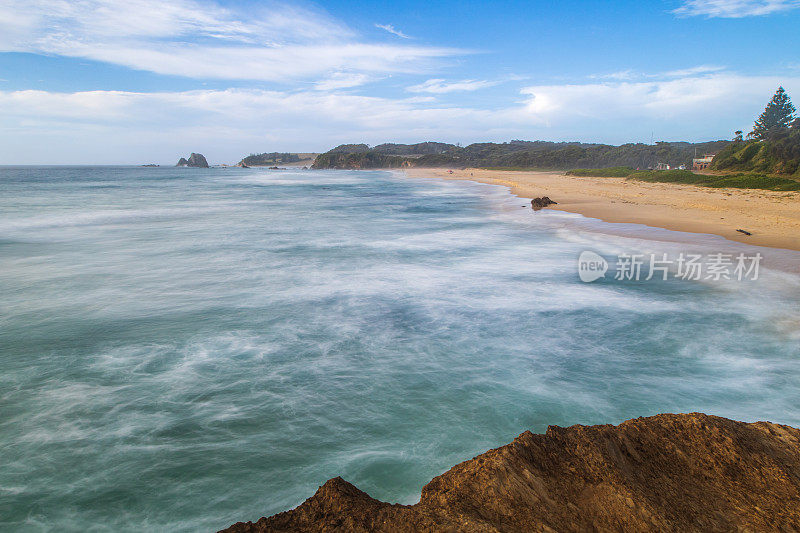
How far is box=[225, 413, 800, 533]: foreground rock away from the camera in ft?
7.30

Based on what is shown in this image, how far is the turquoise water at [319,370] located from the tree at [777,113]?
205 feet

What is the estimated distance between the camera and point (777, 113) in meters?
57.7

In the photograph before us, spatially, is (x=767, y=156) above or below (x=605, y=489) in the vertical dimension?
above

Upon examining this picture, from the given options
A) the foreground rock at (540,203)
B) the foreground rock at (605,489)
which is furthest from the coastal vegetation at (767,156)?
the foreground rock at (605,489)

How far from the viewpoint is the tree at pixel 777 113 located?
57100 millimetres

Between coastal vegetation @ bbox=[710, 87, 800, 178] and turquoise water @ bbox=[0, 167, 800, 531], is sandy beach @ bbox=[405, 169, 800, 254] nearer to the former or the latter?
turquoise water @ bbox=[0, 167, 800, 531]

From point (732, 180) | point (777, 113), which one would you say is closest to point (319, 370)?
point (732, 180)

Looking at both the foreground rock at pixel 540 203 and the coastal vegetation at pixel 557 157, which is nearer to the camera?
the foreground rock at pixel 540 203

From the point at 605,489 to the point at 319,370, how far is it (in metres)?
4.27

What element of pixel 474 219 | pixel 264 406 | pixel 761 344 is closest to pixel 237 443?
pixel 264 406

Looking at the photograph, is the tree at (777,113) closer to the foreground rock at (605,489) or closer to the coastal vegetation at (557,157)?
the coastal vegetation at (557,157)

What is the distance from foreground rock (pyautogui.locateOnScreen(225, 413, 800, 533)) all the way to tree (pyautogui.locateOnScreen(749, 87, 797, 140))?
70.2m

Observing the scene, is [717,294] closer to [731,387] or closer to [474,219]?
[731,387]

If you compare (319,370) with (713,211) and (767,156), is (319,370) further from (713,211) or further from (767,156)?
(767,156)
